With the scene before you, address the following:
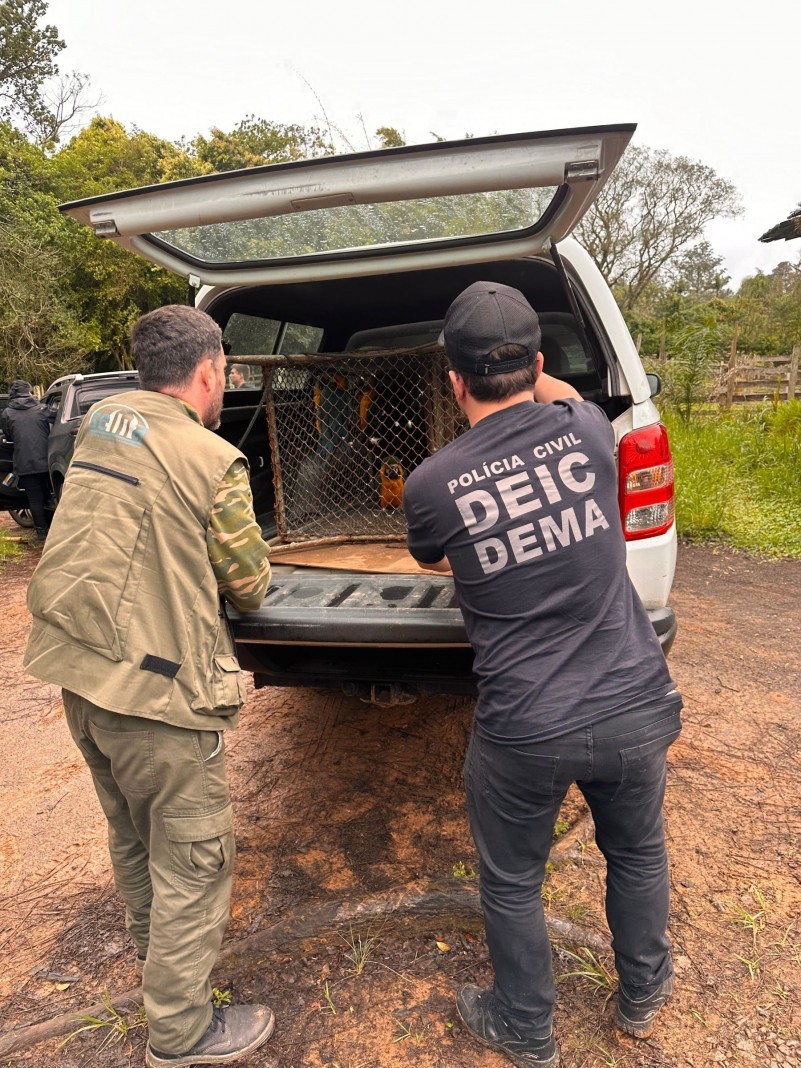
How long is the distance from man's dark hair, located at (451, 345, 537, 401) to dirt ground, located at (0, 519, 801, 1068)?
5.50 feet

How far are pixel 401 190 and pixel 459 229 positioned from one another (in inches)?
26.2

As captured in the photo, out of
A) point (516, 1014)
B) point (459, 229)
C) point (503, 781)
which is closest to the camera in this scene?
point (503, 781)

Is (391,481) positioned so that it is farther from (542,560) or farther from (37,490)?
(37,490)

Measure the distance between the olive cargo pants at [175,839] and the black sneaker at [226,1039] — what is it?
0.12 ft

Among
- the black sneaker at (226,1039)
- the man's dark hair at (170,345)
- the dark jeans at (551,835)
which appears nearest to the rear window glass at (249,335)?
the man's dark hair at (170,345)

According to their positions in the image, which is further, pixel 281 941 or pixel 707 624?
pixel 707 624

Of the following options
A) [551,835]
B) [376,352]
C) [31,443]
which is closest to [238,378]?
[376,352]

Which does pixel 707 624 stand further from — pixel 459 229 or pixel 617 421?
pixel 459 229

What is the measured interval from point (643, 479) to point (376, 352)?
1341mm

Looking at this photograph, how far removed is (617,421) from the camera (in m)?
2.50

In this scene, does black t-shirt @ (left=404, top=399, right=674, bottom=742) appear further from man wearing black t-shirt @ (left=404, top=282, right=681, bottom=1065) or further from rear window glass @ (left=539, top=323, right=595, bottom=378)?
rear window glass @ (left=539, top=323, right=595, bottom=378)

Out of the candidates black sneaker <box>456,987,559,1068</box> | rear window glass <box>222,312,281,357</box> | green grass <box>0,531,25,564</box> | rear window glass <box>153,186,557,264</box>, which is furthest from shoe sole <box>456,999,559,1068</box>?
green grass <box>0,531,25,564</box>

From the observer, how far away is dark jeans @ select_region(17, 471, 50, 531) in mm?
8227

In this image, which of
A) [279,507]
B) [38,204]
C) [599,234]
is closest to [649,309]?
[599,234]
